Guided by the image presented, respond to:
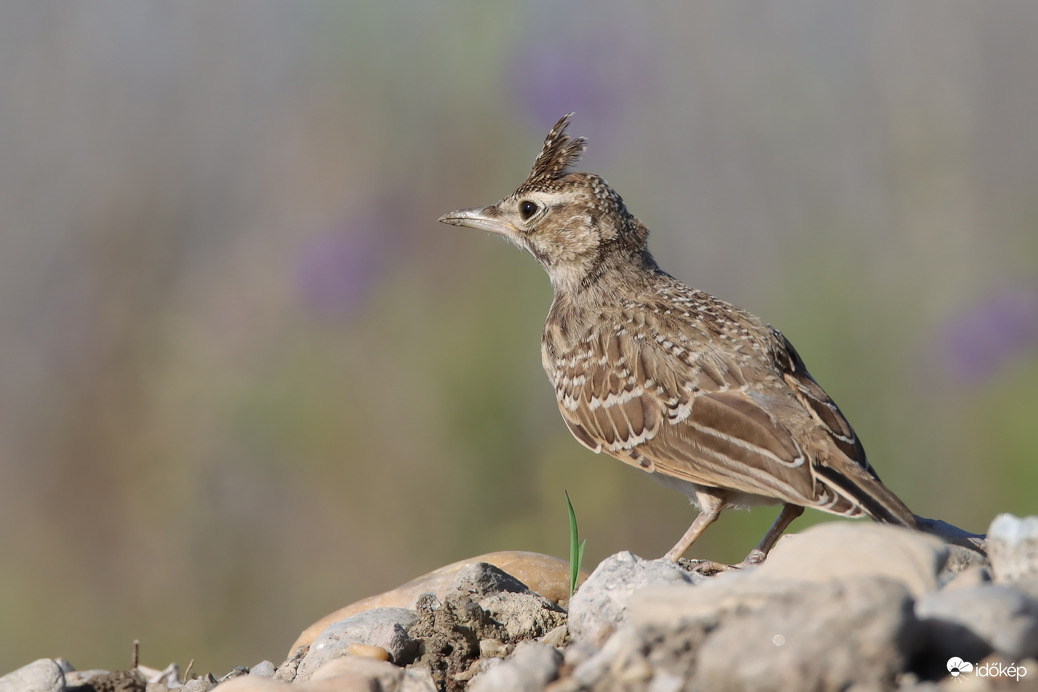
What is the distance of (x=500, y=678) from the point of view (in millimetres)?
3047

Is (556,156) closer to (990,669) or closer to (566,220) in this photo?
(566,220)

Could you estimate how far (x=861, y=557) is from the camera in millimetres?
3072

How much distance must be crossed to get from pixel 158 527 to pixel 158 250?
192 cm

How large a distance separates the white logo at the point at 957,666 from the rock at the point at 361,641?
196cm

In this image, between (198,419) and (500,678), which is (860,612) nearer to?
(500,678)

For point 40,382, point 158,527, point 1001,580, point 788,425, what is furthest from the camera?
point 40,382

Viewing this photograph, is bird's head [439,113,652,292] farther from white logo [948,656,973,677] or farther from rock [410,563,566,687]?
white logo [948,656,973,677]

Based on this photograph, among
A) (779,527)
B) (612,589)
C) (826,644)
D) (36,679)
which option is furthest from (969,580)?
(36,679)

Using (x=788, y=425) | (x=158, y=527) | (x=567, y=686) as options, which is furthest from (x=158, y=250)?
(x=567, y=686)

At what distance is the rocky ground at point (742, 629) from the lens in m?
2.53

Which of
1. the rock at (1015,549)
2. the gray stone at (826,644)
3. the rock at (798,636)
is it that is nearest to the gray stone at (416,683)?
the rock at (798,636)

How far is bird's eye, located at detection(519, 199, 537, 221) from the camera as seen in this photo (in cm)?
673

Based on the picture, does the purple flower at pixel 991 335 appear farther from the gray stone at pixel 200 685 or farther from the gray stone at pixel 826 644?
the gray stone at pixel 826 644

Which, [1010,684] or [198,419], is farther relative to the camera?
[198,419]
